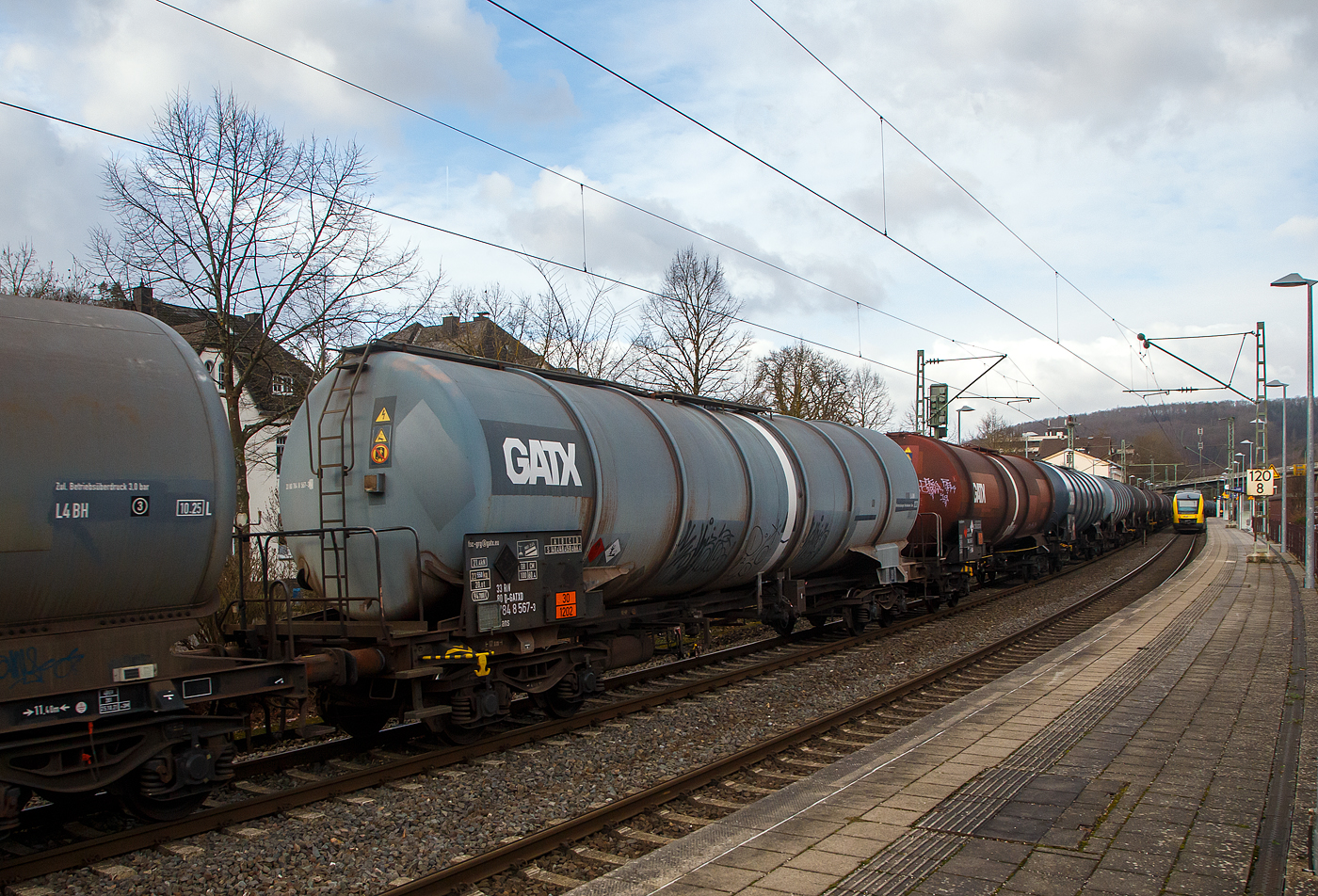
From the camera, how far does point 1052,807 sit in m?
6.00

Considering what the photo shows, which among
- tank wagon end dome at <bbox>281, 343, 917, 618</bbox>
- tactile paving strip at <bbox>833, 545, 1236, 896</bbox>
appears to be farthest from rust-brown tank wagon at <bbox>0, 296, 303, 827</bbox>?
tactile paving strip at <bbox>833, 545, 1236, 896</bbox>

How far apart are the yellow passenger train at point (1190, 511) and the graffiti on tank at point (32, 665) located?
6863 cm

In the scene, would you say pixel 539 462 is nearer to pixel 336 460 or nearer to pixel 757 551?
pixel 336 460

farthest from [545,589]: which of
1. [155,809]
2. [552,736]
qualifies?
[155,809]

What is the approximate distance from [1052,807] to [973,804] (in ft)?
1.64

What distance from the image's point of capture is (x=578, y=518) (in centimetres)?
845

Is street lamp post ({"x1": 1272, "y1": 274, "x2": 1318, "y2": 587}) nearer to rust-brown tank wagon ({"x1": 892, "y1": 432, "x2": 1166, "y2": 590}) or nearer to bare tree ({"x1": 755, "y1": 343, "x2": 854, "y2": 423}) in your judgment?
rust-brown tank wagon ({"x1": 892, "y1": 432, "x2": 1166, "y2": 590})

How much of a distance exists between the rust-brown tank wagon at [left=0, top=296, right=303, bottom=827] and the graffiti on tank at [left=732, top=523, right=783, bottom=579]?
20.3 feet

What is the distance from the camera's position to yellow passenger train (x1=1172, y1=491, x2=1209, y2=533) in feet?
202

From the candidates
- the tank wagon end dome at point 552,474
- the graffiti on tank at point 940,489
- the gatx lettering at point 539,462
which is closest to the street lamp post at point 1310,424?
the graffiti on tank at point 940,489

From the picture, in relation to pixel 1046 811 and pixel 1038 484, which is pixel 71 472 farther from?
pixel 1038 484

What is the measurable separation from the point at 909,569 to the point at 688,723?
7.92 metres

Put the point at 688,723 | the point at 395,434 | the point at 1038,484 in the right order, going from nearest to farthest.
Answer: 1. the point at 395,434
2. the point at 688,723
3. the point at 1038,484

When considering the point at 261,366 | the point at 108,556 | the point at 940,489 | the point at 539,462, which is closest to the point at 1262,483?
the point at 940,489
